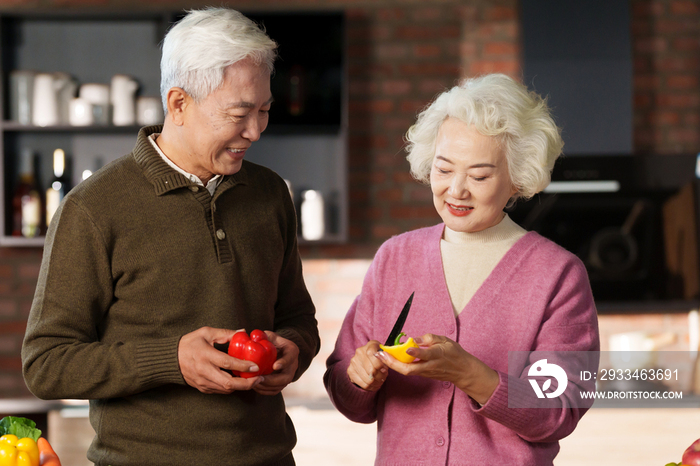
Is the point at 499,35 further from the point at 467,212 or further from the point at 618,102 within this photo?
the point at 467,212

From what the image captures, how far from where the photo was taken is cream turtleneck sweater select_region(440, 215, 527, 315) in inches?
57.1

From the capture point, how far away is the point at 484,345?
1.39m

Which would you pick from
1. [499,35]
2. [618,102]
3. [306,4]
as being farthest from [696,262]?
[306,4]

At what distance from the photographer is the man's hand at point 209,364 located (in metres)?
1.24

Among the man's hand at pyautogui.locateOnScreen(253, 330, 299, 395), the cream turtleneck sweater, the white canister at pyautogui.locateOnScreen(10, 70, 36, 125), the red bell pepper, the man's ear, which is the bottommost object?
the man's hand at pyautogui.locateOnScreen(253, 330, 299, 395)

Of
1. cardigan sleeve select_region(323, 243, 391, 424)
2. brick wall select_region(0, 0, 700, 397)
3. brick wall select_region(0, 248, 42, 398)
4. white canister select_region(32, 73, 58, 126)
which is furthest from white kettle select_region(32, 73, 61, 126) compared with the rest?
cardigan sleeve select_region(323, 243, 391, 424)

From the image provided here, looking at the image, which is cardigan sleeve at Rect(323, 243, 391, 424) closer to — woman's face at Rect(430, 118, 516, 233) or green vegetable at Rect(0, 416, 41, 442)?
woman's face at Rect(430, 118, 516, 233)

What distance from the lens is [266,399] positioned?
4.77ft

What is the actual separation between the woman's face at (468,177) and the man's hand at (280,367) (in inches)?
16.3

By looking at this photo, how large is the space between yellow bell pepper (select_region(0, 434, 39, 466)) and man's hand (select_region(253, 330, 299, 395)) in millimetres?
392

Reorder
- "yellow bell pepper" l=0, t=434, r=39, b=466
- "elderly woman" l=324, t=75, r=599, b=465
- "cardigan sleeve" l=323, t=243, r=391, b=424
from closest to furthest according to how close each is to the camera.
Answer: "yellow bell pepper" l=0, t=434, r=39, b=466
"elderly woman" l=324, t=75, r=599, b=465
"cardigan sleeve" l=323, t=243, r=391, b=424

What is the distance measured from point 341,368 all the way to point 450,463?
0.29 meters

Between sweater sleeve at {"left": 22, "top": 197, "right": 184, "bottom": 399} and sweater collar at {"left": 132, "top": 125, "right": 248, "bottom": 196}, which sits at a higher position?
sweater collar at {"left": 132, "top": 125, "right": 248, "bottom": 196}

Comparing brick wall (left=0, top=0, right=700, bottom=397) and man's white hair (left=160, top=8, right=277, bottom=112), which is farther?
brick wall (left=0, top=0, right=700, bottom=397)
